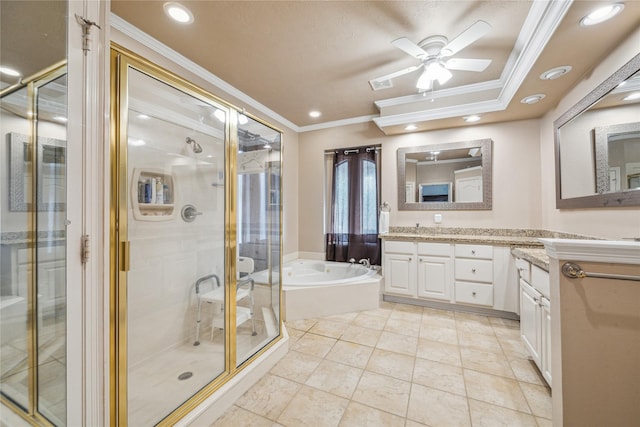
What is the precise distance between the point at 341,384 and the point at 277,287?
98 centimetres

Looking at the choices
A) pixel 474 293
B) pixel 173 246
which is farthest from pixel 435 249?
pixel 173 246

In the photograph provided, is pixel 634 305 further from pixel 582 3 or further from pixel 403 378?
pixel 582 3

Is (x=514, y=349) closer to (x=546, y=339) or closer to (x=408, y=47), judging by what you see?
(x=546, y=339)

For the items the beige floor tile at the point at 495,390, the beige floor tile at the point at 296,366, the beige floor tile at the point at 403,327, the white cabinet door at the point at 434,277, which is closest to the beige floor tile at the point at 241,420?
the beige floor tile at the point at 296,366

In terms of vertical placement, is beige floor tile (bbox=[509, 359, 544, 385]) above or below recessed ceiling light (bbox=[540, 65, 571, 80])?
below

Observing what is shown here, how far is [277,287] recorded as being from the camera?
7.82 ft

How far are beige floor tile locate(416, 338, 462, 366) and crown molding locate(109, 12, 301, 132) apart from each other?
328 centimetres

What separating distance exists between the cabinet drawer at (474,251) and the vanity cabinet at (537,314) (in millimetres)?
759

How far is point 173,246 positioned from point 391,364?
2027 mm

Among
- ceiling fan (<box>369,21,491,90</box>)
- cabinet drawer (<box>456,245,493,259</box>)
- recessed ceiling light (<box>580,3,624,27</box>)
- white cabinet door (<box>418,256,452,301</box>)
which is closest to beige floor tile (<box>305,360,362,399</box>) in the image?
white cabinet door (<box>418,256,452,301</box>)

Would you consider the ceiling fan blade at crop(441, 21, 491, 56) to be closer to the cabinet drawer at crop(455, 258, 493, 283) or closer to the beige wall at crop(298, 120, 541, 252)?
the beige wall at crop(298, 120, 541, 252)

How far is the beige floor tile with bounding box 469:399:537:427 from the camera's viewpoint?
4.63ft

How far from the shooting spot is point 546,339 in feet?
5.15

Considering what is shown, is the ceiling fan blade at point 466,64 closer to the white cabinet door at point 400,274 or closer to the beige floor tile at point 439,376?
the white cabinet door at point 400,274
